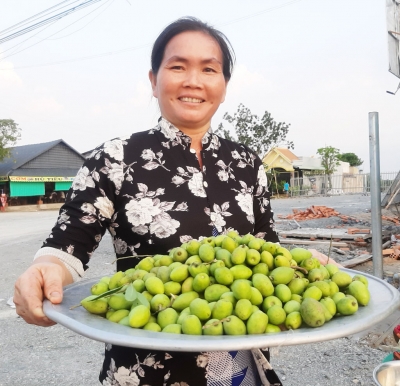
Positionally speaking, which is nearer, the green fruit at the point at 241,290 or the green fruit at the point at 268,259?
the green fruit at the point at 241,290

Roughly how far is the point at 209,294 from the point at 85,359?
3062mm

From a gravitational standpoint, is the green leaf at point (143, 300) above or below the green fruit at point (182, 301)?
above

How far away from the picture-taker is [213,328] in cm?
102

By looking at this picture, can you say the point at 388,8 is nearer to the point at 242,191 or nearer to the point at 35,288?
the point at 242,191

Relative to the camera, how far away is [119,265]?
5.46ft

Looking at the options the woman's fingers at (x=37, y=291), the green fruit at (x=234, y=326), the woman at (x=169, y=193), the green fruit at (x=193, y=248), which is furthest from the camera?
the woman at (x=169, y=193)

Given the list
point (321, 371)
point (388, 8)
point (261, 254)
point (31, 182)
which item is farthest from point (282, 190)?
point (261, 254)

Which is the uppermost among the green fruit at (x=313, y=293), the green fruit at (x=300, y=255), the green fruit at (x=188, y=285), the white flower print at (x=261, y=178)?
the white flower print at (x=261, y=178)

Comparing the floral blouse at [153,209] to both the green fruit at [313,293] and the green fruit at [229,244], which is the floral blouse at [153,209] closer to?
the green fruit at [229,244]

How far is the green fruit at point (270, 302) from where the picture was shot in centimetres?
113

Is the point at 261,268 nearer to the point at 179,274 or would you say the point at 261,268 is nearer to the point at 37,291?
the point at 179,274

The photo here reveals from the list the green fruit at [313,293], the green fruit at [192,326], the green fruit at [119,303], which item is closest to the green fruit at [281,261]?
the green fruit at [313,293]

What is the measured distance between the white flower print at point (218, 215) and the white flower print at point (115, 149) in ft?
1.35

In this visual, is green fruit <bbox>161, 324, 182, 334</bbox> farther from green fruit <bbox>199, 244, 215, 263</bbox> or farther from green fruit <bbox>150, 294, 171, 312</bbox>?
green fruit <bbox>199, 244, 215, 263</bbox>
